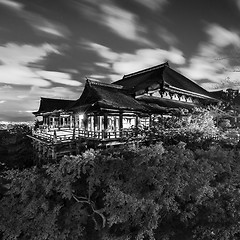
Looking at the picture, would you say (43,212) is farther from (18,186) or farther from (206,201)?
(206,201)

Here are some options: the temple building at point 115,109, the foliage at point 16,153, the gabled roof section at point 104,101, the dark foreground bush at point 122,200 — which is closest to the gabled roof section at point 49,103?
the foliage at point 16,153

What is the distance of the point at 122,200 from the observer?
24.5ft

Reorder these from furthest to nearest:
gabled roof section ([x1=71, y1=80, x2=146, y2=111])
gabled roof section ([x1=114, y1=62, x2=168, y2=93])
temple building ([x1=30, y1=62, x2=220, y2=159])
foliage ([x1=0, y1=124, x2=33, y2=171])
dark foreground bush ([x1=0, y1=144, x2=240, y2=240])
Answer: gabled roof section ([x1=114, y1=62, x2=168, y2=93]) → foliage ([x1=0, y1=124, x2=33, y2=171]) → gabled roof section ([x1=71, y1=80, x2=146, y2=111]) → temple building ([x1=30, y1=62, x2=220, y2=159]) → dark foreground bush ([x1=0, y1=144, x2=240, y2=240])

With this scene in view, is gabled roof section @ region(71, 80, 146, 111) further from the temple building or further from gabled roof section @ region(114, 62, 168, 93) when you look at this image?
gabled roof section @ region(114, 62, 168, 93)

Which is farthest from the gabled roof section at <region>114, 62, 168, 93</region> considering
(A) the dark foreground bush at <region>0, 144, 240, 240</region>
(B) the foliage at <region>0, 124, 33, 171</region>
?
(B) the foliage at <region>0, 124, 33, 171</region>

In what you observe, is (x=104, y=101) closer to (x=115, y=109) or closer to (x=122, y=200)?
(x=115, y=109)

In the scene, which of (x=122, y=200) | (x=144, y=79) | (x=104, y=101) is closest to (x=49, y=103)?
(x=144, y=79)

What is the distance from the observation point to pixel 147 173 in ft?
27.0

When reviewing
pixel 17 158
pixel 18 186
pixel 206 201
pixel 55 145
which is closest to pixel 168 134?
pixel 206 201

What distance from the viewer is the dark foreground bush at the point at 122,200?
7.93 m

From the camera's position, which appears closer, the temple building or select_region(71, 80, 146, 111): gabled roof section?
the temple building

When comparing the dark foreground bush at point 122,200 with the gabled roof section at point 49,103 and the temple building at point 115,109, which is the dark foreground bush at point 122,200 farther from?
the gabled roof section at point 49,103

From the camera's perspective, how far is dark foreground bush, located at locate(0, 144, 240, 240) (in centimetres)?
793

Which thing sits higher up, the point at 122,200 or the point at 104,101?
the point at 104,101
